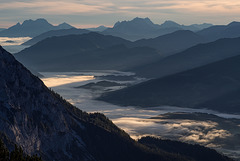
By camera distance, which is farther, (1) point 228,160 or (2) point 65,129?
(1) point 228,160

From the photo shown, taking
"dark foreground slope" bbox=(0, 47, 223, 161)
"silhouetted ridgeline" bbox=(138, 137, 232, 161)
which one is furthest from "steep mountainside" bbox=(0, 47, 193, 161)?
"silhouetted ridgeline" bbox=(138, 137, 232, 161)

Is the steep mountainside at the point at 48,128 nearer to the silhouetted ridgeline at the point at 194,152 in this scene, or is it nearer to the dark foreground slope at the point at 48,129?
the dark foreground slope at the point at 48,129

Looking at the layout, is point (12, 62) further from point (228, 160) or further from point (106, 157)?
point (228, 160)

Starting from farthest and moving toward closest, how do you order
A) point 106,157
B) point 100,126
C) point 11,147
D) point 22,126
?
point 100,126 < point 106,157 < point 22,126 < point 11,147

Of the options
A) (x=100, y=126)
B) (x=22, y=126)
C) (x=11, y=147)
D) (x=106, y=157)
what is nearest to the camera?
(x=11, y=147)

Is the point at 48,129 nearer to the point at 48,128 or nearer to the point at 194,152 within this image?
the point at 48,128

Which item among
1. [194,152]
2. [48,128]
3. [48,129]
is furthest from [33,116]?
[194,152]

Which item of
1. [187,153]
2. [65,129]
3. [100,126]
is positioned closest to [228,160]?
[187,153]

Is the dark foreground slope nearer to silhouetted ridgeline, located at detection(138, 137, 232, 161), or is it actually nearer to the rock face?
the rock face
